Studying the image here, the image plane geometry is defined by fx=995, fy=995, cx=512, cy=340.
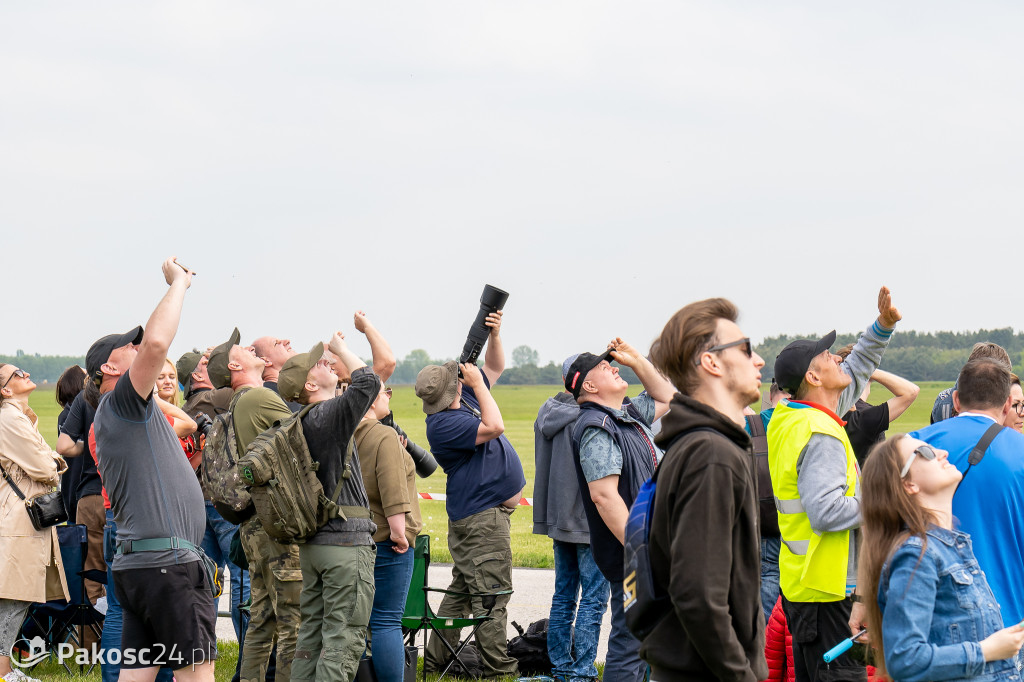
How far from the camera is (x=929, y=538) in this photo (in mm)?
3277

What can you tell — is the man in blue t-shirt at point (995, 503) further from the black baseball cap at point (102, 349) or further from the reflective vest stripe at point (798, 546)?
the black baseball cap at point (102, 349)

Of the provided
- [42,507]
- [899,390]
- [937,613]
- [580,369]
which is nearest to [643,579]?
[937,613]

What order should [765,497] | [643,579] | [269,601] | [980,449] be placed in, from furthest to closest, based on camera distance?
[765,497] < [269,601] < [980,449] < [643,579]

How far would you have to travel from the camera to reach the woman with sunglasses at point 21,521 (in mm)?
6750

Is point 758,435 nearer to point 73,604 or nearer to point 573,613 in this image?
point 573,613

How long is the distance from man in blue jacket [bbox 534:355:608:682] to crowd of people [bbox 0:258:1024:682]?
19 millimetres

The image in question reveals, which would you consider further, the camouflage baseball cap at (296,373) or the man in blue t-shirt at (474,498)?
the man in blue t-shirt at (474,498)

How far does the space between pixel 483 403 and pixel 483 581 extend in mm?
1274

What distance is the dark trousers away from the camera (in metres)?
4.44

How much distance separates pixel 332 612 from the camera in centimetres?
513

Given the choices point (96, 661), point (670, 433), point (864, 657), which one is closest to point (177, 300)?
point (670, 433)

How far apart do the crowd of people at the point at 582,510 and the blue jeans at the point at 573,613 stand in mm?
17

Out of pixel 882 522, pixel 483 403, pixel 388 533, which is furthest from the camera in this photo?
pixel 483 403

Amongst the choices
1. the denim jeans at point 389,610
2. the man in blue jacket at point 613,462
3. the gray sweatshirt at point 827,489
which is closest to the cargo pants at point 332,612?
the denim jeans at point 389,610
